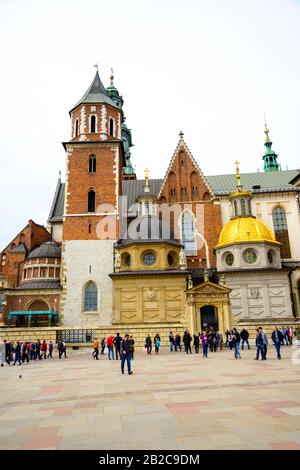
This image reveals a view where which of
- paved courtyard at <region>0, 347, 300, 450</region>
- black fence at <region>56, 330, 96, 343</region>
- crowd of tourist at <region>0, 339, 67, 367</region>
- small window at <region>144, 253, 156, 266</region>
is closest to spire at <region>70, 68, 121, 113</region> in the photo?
small window at <region>144, 253, 156, 266</region>

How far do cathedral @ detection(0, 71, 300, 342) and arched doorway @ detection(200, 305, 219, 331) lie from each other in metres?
0.09

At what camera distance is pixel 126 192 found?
4894cm

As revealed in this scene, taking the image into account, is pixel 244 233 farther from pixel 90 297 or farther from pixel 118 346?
pixel 118 346

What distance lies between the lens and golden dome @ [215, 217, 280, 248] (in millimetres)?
37500

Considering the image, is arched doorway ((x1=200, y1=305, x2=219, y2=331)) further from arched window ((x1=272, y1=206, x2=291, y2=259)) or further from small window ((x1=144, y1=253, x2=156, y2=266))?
arched window ((x1=272, y1=206, x2=291, y2=259))

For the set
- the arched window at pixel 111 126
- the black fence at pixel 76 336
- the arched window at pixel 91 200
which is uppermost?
the arched window at pixel 111 126

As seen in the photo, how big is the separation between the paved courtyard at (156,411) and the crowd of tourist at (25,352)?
835cm

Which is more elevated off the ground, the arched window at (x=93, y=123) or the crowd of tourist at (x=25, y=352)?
the arched window at (x=93, y=123)

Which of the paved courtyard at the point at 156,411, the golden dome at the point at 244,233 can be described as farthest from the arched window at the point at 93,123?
the paved courtyard at the point at 156,411

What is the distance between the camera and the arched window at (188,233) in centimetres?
4184

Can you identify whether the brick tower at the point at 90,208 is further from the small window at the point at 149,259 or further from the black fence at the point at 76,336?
the black fence at the point at 76,336

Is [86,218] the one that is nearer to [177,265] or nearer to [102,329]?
[177,265]

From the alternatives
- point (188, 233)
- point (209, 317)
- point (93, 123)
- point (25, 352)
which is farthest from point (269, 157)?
point (25, 352)

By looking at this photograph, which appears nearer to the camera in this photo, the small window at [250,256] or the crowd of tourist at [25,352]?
the crowd of tourist at [25,352]
